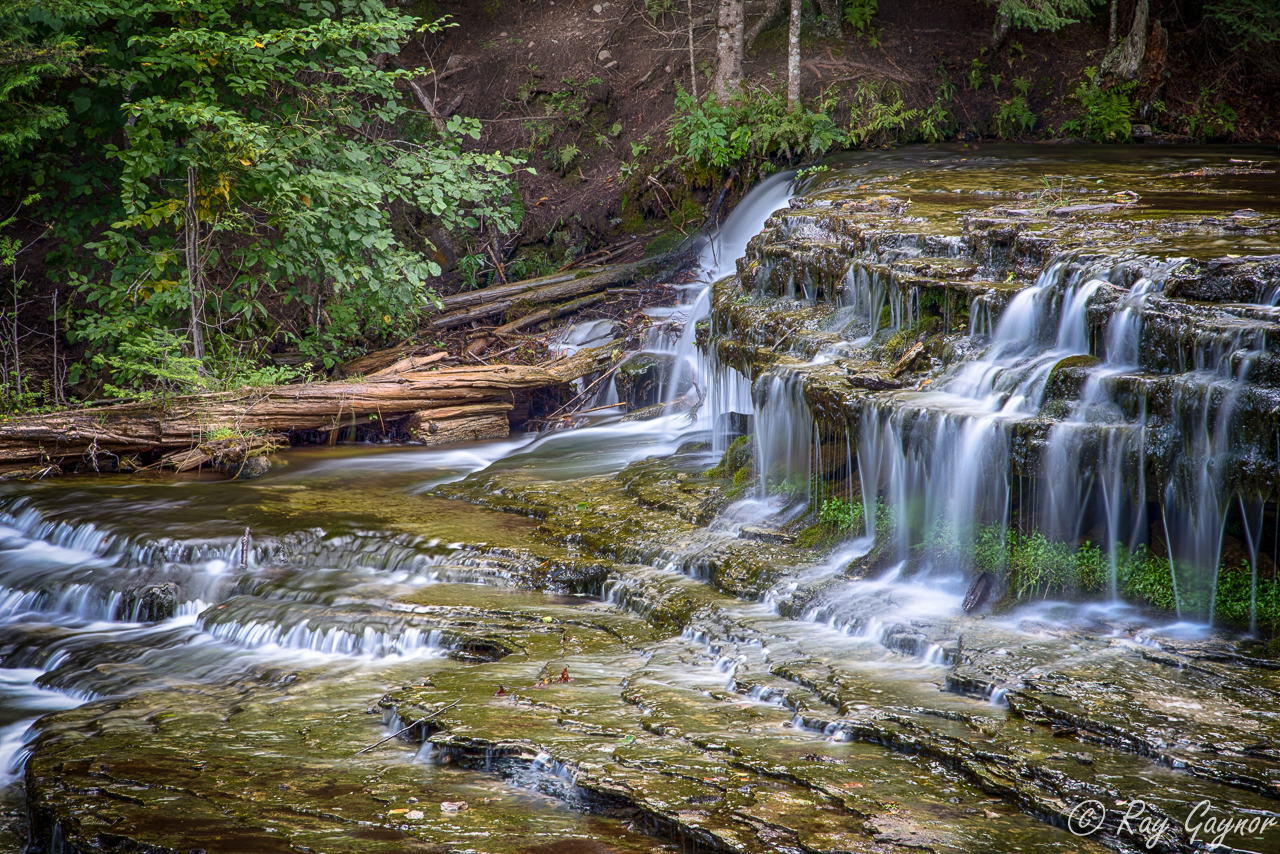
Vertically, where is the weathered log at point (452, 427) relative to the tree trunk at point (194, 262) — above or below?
below

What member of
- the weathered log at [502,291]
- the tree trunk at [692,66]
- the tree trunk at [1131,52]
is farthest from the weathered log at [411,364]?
the tree trunk at [1131,52]

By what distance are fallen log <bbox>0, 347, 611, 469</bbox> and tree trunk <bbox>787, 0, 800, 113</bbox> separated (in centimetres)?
508

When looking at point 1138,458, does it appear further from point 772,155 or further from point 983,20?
point 983,20

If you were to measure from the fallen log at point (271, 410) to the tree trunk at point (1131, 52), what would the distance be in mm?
9371

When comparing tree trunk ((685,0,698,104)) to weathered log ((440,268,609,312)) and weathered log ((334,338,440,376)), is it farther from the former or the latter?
weathered log ((334,338,440,376))

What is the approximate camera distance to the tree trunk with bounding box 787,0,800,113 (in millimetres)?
14336

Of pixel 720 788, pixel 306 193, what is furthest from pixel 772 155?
pixel 720 788

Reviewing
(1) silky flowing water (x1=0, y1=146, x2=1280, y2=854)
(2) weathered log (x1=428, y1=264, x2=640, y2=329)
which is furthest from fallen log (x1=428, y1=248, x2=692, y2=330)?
(1) silky flowing water (x1=0, y1=146, x2=1280, y2=854)

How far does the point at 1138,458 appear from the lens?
5973mm

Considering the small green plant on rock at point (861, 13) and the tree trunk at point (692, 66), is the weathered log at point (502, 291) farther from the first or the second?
the small green plant on rock at point (861, 13)

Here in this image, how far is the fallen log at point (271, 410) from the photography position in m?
10.6

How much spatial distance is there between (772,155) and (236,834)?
1238 cm

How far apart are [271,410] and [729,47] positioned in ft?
29.4

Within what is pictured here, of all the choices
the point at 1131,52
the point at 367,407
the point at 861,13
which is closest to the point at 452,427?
the point at 367,407
